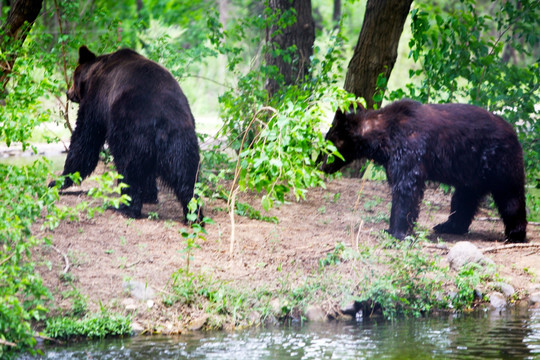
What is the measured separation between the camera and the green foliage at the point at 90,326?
567 centimetres

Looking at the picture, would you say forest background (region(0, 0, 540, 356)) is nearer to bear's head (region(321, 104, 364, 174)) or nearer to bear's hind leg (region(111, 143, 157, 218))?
bear's head (region(321, 104, 364, 174))

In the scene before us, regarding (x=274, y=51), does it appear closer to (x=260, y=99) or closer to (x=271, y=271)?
(x=260, y=99)

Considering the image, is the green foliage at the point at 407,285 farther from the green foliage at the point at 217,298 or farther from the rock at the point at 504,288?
the green foliage at the point at 217,298

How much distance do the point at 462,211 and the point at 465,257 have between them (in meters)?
1.48

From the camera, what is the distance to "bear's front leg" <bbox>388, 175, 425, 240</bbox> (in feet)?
25.8

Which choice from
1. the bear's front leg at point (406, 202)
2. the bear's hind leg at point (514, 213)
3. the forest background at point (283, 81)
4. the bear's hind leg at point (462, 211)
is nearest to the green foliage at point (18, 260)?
the forest background at point (283, 81)

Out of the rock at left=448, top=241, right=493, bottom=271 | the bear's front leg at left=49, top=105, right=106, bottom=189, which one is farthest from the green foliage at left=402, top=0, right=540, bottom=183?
the bear's front leg at left=49, top=105, right=106, bottom=189

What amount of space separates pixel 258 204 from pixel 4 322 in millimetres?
4951

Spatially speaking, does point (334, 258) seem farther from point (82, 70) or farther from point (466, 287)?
point (82, 70)

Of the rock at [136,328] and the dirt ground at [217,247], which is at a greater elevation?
the dirt ground at [217,247]

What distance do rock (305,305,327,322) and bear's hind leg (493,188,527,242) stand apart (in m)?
2.89

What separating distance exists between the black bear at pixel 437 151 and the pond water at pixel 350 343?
1.91 meters

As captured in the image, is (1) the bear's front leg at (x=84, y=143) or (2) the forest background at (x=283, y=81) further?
(1) the bear's front leg at (x=84, y=143)

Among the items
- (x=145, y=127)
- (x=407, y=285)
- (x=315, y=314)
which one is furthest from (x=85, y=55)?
(x=407, y=285)
